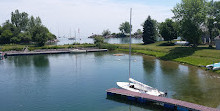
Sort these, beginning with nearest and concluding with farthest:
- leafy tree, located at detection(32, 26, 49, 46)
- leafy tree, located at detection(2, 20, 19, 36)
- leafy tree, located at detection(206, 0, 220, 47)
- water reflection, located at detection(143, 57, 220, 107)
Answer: water reflection, located at detection(143, 57, 220, 107) → leafy tree, located at detection(206, 0, 220, 47) → leafy tree, located at detection(32, 26, 49, 46) → leafy tree, located at detection(2, 20, 19, 36)

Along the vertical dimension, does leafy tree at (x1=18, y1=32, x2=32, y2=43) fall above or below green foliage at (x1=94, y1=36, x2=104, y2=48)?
above

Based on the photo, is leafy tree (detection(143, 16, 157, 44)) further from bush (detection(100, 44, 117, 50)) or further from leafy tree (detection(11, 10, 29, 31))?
leafy tree (detection(11, 10, 29, 31))

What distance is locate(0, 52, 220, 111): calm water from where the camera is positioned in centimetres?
3312

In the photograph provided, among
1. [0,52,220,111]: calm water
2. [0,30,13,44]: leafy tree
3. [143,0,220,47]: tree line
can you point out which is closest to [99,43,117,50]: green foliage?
[143,0,220,47]: tree line

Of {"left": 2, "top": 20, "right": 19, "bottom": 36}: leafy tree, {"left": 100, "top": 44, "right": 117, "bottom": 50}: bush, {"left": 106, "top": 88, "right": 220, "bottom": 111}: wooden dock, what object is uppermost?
{"left": 2, "top": 20, "right": 19, "bottom": 36}: leafy tree

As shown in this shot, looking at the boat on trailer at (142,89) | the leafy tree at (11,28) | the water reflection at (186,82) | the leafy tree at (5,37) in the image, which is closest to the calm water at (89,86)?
the water reflection at (186,82)

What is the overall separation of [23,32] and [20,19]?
58.7 ft

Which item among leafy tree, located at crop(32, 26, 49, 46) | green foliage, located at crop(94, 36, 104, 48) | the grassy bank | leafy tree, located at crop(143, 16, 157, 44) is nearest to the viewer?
the grassy bank

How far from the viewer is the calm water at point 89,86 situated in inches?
1304

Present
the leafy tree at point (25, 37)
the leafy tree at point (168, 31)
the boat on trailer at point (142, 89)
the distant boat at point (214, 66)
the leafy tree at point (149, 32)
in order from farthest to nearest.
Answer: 1. the leafy tree at point (25, 37)
2. the leafy tree at point (149, 32)
3. the leafy tree at point (168, 31)
4. the distant boat at point (214, 66)
5. the boat on trailer at point (142, 89)

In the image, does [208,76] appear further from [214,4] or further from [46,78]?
[214,4]

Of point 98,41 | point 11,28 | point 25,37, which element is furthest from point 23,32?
point 98,41

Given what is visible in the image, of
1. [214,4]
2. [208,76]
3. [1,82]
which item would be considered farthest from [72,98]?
[214,4]

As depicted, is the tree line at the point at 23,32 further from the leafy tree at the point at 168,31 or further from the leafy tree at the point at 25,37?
the leafy tree at the point at 168,31
